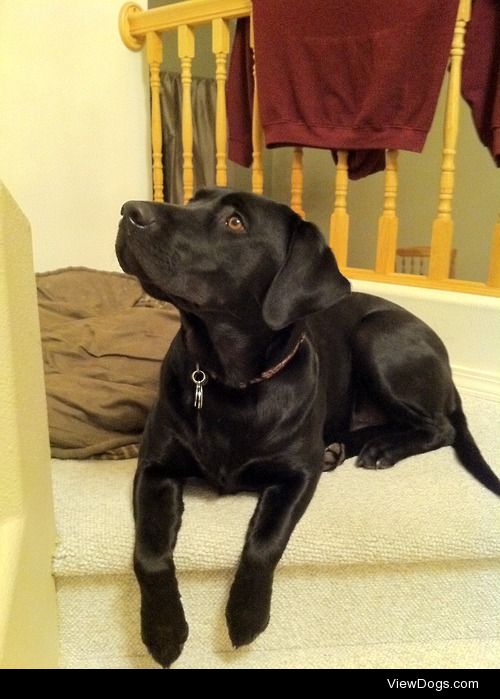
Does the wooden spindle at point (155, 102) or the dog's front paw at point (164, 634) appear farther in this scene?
the wooden spindle at point (155, 102)

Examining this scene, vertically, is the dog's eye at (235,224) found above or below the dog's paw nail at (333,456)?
above

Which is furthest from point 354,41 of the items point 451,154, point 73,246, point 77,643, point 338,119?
point 77,643

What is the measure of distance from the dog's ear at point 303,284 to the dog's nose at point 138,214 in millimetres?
232

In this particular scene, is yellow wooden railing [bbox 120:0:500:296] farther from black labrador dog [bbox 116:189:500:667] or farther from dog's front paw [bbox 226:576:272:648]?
dog's front paw [bbox 226:576:272:648]

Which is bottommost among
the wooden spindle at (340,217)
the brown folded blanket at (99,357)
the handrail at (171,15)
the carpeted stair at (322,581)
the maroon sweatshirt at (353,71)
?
the carpeted stair at (322,581)

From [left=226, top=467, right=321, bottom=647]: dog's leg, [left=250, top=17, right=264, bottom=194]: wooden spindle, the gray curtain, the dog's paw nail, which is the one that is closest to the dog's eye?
[left=226, top=467, right=321, bottom=647]: dog's leg

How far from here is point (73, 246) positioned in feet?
8.47

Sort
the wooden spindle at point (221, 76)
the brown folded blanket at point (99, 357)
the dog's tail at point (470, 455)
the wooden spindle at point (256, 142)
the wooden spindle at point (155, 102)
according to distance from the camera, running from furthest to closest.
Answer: the wooden spindle at point (155, 102) → the wooden spindle at point (221, 76) → the wooden spindle at point (256, 142) → the brown folded blanket at point (99, 357) → the dog's tail at point (470, 455)

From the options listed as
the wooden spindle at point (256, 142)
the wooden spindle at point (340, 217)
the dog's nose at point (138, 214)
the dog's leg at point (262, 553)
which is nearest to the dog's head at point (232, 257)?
the dog's nose at point (138, 214)

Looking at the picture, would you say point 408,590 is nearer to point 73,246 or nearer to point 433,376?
point 433,376

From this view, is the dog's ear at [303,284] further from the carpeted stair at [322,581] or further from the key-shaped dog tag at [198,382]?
the carpeted stair at [322,581]

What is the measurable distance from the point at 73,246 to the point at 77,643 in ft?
6.06

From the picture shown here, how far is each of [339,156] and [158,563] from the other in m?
1.50

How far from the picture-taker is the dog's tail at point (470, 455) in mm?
1223
